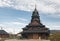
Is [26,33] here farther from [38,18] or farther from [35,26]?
[38,18]

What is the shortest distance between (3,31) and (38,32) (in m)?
32.8

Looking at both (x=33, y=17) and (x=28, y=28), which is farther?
(x=33, y=17)

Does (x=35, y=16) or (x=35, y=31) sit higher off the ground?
(x=35, y=16)

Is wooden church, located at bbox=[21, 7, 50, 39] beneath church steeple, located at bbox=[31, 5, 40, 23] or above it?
beneath

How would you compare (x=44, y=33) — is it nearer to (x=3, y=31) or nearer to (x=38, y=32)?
(x=38, y=32)

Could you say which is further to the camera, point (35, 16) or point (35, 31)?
point (35, 16)

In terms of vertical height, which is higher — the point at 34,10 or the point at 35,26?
the point at 34,10

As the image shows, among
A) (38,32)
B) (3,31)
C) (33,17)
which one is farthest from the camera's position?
(3,31)

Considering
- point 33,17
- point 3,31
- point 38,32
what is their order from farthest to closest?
point 3,31 → point 33,17 → point 38,32

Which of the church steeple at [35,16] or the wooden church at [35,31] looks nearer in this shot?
the wooden church at [35,31]

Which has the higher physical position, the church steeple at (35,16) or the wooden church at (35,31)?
the church steeple at (35,16)

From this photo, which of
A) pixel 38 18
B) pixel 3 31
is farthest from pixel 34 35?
pixel 3 31

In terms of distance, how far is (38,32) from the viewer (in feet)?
234

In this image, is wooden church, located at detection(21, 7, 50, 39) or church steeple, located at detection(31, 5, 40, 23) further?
church steeple, located at detection(31, 5, 40, 23)
